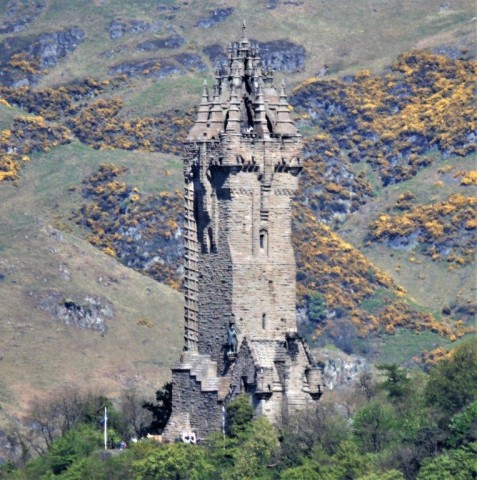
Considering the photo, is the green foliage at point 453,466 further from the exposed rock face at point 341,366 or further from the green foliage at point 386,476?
the exposed rock face at point 341,366

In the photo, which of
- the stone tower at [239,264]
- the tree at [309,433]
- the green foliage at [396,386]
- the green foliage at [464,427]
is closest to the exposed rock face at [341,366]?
the green foliage at [396,386]

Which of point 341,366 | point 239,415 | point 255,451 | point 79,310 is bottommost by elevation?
point 255,451

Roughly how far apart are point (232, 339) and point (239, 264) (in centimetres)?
264

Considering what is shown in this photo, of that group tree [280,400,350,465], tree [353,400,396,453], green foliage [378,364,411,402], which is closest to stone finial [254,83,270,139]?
tree [280,400,350,465]

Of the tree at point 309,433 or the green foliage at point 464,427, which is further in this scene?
the tree at point 309,433

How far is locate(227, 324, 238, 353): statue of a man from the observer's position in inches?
5212

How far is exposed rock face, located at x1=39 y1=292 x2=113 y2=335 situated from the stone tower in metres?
49.2

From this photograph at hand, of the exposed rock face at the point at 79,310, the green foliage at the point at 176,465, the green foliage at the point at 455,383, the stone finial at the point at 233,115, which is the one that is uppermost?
the exposed rock face at the point at 79,310

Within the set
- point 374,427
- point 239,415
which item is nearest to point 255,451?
point 239,415

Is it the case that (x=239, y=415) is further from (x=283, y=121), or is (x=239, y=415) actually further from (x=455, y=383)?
(x=283, y=121)

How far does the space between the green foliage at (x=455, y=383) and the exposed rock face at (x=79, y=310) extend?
48.7 meters

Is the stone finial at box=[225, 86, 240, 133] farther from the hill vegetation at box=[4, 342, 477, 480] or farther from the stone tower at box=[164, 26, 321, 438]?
the hill vegetation at box=[4, 342, 477, 480]

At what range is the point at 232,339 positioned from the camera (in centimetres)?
13238

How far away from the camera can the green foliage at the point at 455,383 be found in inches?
5251
